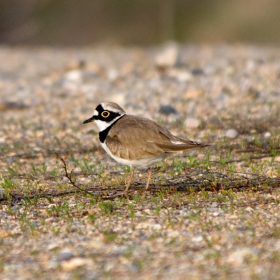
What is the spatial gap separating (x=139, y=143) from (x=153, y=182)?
554 mm

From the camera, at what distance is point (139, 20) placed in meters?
21.0

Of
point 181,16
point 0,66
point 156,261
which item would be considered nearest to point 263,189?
point 156,261

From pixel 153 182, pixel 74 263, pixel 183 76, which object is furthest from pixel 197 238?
pixel 183 76

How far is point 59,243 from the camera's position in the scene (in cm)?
401

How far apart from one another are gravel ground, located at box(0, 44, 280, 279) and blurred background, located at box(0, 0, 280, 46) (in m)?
8.63

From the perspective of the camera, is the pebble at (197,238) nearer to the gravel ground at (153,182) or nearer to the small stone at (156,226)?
the gravel ground at (153,182)

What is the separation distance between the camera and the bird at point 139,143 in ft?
16.0

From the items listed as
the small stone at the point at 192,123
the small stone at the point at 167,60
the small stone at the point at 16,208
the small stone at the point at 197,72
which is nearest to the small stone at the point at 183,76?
the small stone at the point at 197,72

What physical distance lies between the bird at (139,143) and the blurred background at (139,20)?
13.6 meters

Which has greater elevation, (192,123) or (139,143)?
(139,143)

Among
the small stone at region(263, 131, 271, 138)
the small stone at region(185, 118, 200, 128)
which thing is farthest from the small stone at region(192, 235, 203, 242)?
the small stone at region(185, 118, 200, 128)

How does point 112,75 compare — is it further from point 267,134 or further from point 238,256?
point 238,256

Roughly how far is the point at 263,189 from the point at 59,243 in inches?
70.1

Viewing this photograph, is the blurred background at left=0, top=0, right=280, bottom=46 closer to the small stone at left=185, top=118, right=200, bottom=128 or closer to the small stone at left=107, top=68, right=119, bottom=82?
the small stone at left=107, top=68, right=119, bottom=82
